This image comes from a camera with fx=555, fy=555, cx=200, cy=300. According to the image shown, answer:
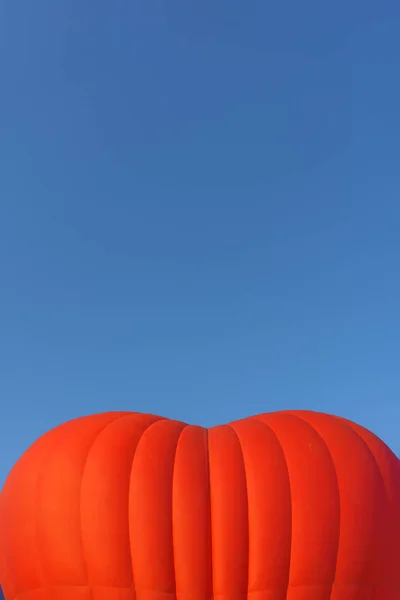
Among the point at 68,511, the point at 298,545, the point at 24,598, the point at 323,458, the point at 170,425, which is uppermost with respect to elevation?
the point at 170,425

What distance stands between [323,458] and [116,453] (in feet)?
8.76

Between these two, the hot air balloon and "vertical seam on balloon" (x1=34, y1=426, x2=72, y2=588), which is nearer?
the hot air balloon

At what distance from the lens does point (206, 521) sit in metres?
6.81

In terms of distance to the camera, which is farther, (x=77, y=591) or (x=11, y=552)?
(x=11, y=552)

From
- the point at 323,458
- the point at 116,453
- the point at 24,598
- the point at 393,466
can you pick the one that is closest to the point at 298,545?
the point at 323,458

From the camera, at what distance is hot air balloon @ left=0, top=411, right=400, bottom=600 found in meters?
6.73

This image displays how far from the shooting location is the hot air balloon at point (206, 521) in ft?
22.1

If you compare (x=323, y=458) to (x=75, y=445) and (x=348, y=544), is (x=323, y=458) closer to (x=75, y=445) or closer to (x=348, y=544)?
(x=348, y=544)

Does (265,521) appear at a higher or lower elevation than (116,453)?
lower

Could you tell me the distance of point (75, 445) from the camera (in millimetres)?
7398

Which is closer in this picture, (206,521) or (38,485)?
(206,521)

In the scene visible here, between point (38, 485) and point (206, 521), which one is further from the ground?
point (38, 485)

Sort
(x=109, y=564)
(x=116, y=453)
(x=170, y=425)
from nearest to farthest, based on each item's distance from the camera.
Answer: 1. (x=109, y=564)
2. (x=116, y=453)
3. (x=170, y=425)

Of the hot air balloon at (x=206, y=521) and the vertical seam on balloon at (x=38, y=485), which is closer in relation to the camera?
the hot air balloon at (x=206, y=521)
